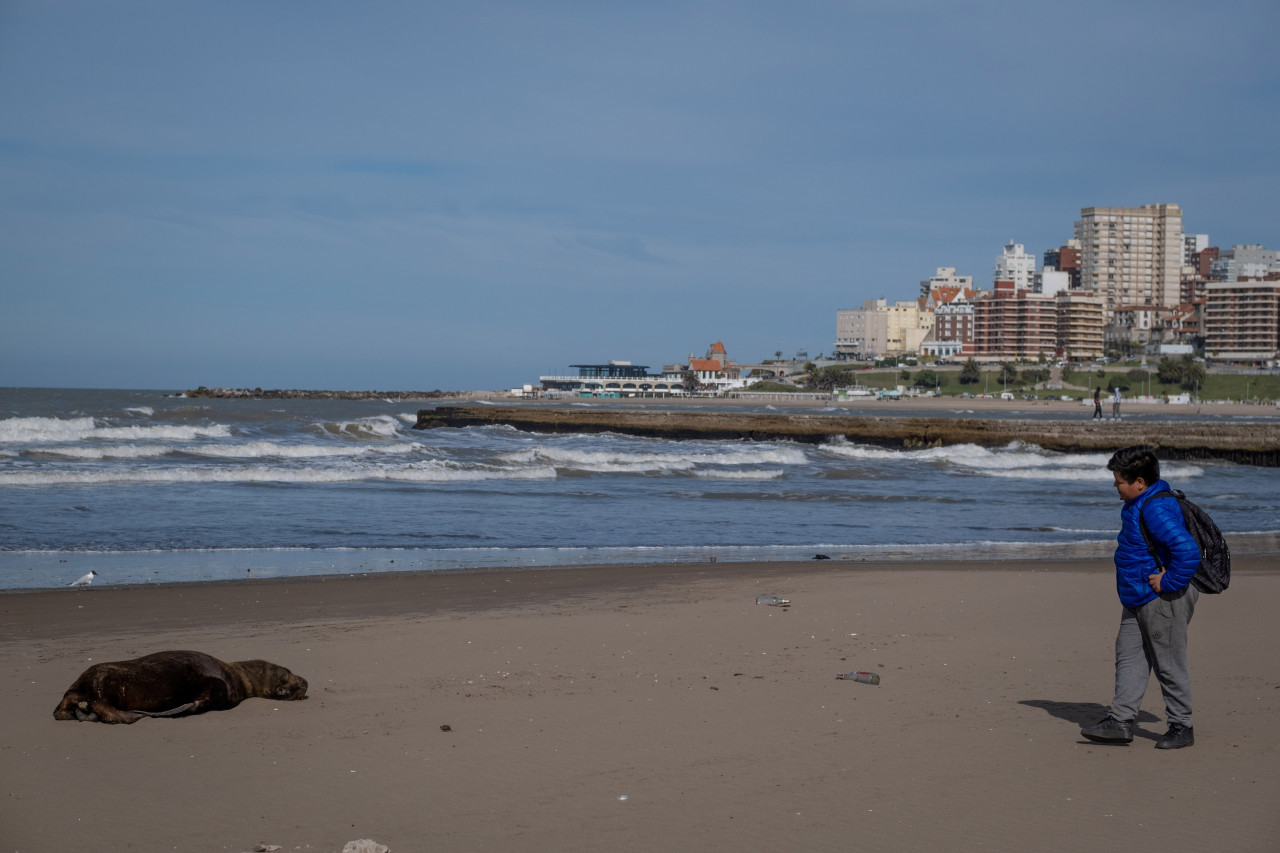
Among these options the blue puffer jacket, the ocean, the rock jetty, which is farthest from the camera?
the rock jetty

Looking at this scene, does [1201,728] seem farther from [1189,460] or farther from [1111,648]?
[1189,460]

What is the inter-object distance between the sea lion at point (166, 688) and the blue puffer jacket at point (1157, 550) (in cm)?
416

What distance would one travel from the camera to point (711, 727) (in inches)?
201

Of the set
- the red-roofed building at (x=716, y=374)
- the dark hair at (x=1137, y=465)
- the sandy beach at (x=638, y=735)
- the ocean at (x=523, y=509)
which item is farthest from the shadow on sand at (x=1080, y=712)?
the red-roofed building at (x=716, y=374)

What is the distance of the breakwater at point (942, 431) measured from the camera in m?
34.9

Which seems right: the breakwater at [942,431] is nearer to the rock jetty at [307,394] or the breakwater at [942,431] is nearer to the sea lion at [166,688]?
the sea lion at [166,688]

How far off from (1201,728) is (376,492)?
618 inches

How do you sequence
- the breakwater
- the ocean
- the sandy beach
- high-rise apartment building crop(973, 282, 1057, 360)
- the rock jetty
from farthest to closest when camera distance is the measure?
high-rise apartment building crop(973, 282, 1057, 360) → the rock jetty → the breakwater → the ocean → the sandy beach

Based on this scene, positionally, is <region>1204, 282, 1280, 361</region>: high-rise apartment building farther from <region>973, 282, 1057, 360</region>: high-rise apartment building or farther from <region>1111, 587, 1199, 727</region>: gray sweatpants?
<region>1111, 587, 1199, 727</region>: gray sweatpants

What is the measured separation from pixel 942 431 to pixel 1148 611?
34684 mm

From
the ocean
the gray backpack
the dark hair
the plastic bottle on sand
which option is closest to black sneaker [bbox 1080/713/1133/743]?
the gray backpack

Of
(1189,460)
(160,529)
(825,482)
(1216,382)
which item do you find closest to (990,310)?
(1216,382)

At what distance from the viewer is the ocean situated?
11836 mm

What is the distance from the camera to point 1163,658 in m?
4.86
